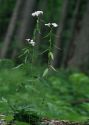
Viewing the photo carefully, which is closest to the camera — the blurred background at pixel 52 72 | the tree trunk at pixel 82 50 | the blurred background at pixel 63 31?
the blurred background at pixel 52 72

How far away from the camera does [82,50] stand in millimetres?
17328

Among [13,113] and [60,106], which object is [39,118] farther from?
[60,106]

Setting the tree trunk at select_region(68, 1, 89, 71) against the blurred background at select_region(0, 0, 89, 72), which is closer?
the tree trunk at select_region(68, 1, 89, 71)

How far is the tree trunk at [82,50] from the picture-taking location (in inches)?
664

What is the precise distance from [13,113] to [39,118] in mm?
250

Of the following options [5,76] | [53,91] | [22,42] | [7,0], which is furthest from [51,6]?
[53,91]

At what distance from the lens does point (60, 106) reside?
27.7 feet

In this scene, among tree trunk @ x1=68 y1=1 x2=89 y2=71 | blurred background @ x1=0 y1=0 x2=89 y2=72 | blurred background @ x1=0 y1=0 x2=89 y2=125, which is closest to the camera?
blurred background @ x1=0 y1=0 x2=89 y2=125

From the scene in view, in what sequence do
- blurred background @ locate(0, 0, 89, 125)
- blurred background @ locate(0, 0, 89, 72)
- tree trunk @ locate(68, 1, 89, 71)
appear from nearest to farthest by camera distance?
blurred background @ locate(0, 0, 89, 125) < tree trunk @ locate(68, 1, 89, 71) < blurred background @ locate(0, 0, 89, 72)

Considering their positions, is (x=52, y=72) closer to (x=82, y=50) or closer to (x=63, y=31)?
(x=82, y=50)

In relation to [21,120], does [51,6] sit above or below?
above

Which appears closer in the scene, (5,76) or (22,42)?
(5,76)

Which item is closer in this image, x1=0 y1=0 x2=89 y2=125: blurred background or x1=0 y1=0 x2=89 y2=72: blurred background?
x1=0 y1=0 x2=89 y2=125: blurred background

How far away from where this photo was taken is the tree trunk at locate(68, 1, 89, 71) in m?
16.9
